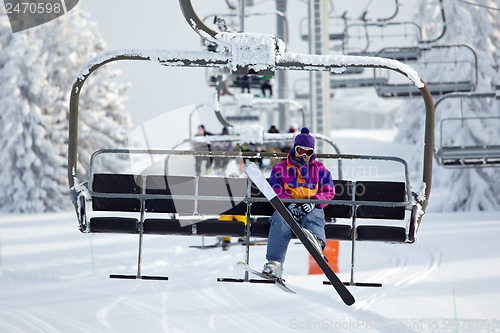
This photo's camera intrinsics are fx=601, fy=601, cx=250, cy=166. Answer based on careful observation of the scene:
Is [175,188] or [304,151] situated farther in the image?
[175,188]

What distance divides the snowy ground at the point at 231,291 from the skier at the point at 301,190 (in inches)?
130

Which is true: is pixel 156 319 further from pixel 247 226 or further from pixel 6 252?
pixel 6 252

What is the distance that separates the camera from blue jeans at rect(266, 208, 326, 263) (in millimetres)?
5207

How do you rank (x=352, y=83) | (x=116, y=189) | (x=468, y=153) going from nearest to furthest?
(x=116, y=189), (x=468, y=153), (x=352, y=83)

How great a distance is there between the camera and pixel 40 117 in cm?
2355

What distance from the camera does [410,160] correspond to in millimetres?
28578

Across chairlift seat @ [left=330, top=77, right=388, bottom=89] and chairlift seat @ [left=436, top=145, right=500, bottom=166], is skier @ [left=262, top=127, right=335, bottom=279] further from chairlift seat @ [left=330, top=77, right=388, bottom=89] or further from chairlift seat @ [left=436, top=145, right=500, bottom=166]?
chairlift seat @ [left=330, top=77, right=388, bottom=89]

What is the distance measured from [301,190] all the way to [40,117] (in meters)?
20.2

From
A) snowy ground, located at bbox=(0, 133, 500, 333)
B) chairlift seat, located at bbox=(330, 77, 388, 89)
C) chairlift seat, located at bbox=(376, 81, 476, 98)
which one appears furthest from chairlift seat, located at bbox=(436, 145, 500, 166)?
chairlift seat, located at bbox=(330, 77, 388, 89)

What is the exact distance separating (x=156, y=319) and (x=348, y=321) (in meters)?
2.75

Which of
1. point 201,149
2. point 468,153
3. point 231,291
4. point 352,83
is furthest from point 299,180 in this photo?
point 352,83

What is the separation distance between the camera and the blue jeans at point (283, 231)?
521 cm

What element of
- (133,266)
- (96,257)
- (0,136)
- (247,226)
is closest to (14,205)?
(0,136)

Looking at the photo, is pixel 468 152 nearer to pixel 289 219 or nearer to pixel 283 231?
pixel 283 231
